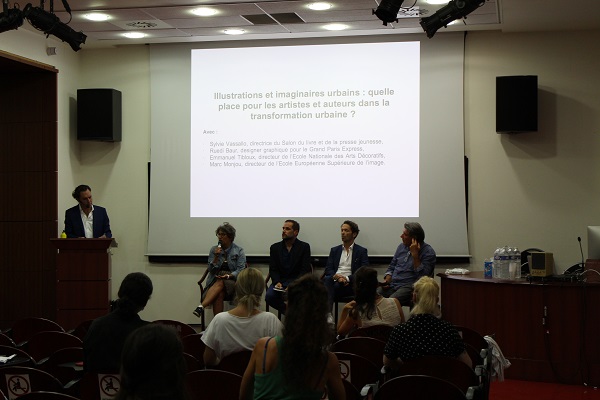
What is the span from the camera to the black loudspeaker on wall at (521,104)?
8500mm

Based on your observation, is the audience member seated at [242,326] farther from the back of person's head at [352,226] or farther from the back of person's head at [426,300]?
the back of person's head at [352,226]

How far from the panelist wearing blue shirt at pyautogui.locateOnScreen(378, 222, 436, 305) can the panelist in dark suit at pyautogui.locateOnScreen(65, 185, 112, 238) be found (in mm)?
3150

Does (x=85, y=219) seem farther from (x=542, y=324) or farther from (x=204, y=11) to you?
(x=542, y=324)

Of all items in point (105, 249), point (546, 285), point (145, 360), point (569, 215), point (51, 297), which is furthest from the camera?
point (51, 297)

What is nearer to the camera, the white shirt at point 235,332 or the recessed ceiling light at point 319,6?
the white shirt at point 235,332

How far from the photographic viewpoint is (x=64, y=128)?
9539mm

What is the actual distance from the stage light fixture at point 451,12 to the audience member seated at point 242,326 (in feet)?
11.8

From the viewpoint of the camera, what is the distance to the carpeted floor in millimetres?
6102

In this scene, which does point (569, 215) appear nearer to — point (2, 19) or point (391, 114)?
point (391, 114)

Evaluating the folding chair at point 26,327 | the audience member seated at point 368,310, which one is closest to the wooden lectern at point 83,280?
the folding chair at point 26,327

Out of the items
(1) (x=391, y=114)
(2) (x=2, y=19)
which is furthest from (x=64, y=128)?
(1) (x=391, y=114)

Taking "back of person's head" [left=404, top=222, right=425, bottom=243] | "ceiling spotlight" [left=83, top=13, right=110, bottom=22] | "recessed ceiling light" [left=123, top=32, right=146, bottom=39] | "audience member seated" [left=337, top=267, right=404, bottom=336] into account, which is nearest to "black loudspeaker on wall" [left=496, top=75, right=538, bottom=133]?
"back of person's head" [left=404, top=222, right=425, bottom=243]

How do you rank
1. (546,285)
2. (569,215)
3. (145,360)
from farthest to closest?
(569,215) < (546,285) < (145,360)

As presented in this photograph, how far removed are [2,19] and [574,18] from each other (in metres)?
5.71
